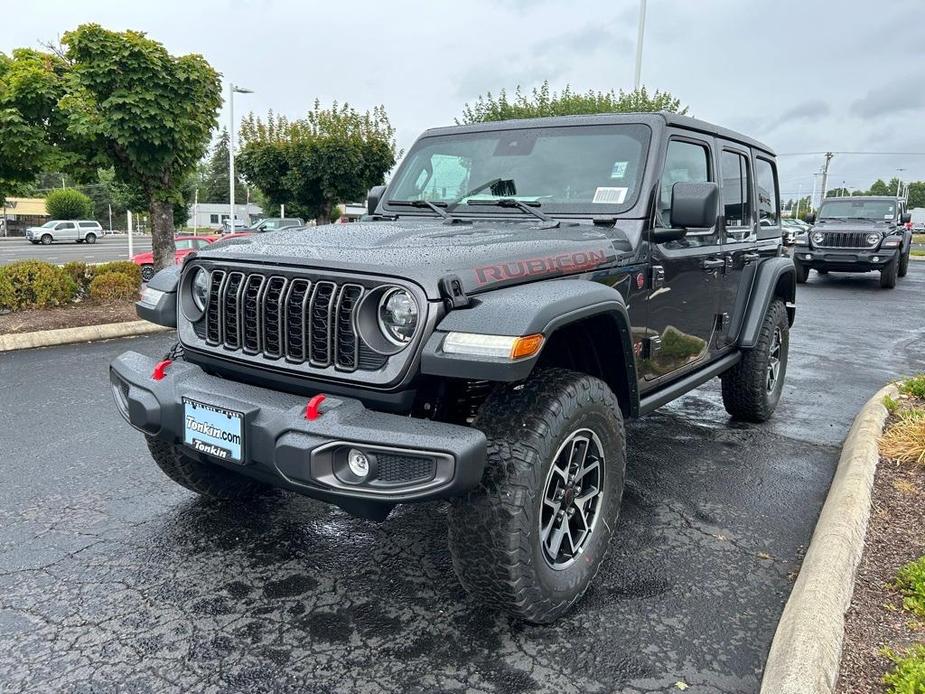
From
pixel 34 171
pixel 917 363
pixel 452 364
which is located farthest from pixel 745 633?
pixel 34 171

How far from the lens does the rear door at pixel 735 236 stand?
4.34 meters

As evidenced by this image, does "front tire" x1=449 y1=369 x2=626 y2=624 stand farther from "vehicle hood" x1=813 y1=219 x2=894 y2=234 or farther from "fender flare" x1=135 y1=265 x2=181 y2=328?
"vehicle hood" x1=813 y1=219 x2=894 y2=234

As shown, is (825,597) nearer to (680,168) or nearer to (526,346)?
(526,346)

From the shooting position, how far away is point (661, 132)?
141 inches

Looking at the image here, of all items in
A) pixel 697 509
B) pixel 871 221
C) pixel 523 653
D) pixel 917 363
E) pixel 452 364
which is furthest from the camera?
pixel 871 221

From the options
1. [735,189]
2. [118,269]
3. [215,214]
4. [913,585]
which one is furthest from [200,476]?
[215,214]

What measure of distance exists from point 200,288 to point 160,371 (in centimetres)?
42

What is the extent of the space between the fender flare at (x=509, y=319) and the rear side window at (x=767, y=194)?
2991mm

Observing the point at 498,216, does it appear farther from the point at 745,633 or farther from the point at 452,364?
the point at 745,633

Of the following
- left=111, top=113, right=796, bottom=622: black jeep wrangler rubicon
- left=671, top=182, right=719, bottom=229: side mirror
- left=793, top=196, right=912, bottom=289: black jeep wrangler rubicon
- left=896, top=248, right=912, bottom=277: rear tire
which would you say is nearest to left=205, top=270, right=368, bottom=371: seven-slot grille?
left=111, top=113, right=796, bottom=622: black jeep wrangler rubicon

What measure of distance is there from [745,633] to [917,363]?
21.7 ft

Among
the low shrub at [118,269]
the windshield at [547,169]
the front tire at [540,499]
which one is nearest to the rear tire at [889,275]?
the windshield at [547,169]

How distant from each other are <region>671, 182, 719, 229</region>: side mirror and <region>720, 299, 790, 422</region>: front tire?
184cm

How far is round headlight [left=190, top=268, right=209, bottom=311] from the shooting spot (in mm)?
3018
